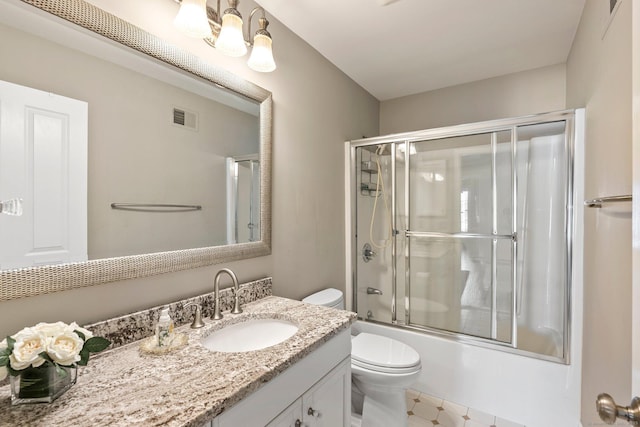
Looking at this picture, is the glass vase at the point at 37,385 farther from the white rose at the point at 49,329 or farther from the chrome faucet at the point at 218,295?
the chrome faucet at the point at 218,295

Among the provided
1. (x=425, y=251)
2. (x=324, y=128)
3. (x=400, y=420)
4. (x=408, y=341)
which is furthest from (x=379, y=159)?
(x=400, y=420)

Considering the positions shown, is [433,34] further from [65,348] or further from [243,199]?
[65,348]

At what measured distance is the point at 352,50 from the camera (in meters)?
2.11

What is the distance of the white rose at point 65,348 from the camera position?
0.68 m

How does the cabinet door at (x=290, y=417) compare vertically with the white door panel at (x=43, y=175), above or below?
below

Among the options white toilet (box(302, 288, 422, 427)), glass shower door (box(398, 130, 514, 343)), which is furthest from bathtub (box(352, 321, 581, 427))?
white toilet (box(302, 288, 422, 427))

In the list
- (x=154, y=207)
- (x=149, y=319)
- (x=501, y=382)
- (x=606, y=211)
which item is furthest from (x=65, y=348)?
(x=501, y=382)

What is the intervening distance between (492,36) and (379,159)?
110 cm

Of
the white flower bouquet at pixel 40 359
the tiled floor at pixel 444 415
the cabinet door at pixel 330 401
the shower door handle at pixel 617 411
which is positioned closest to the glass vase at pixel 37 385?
the white flower bouquet at pixel 40 359

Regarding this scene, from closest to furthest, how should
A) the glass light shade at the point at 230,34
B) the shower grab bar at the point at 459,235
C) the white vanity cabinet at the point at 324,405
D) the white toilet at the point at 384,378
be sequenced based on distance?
1. the white vanity cabinet at the point at 324,405
2. the glass light shade at the point at 230,34
3. the white toilet at the point at 384,378
4. the shower grab bar at the point at 459,235

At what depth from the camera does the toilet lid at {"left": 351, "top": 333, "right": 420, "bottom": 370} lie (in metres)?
1.58

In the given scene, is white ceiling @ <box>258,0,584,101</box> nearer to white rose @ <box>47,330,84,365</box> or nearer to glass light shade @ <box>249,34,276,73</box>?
glass light shade @ <box>249,34,276,73</box>

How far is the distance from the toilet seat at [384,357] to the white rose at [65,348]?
129 centimetres

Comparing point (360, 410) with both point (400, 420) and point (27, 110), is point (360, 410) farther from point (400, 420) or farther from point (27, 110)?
point (27, 110)
